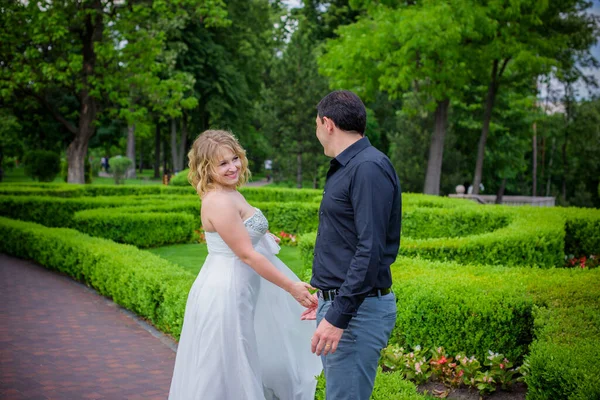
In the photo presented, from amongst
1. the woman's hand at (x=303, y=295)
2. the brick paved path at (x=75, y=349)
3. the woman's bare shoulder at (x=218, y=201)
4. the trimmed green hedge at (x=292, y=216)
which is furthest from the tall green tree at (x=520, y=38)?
the woman's hand at (x=303, y=295)

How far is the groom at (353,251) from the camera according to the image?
2662 millimetres

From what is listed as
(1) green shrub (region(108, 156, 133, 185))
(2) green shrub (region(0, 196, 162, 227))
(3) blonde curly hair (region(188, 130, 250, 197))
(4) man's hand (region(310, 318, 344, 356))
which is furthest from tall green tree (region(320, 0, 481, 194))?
(4) man's hand (region(310, 318, 344, 356))

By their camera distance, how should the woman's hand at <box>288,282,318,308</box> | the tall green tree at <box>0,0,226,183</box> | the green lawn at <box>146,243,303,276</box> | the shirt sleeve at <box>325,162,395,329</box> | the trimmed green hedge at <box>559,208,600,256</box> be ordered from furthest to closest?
1. the tall green tree at <box>0,0,226,183</box>
2. the green lawn at <box>146,243,303,276</box>
3. the trimmed green hedge at <box>559,208,600,256</box>
4. the woman's hand at <box>288,282,318,308</box>
5. the shirt sleeve at <box>325,162,395,329</box>

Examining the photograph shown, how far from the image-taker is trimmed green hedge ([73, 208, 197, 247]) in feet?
45.1

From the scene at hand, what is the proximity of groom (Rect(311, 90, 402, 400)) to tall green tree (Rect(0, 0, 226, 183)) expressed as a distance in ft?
74.6

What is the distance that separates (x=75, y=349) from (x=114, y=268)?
103 inches

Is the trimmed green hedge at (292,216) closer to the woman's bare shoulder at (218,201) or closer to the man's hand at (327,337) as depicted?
the woman's bare shoulder at (218,201)

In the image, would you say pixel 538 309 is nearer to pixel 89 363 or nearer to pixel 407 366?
pixel 407 366

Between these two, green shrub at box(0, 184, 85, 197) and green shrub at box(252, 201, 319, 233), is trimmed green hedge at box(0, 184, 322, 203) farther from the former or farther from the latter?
green shrub at box(252, 201, 319, 233)

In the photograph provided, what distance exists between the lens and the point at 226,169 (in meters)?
3.77

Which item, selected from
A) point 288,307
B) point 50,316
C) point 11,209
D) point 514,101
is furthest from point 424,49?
point 288,307

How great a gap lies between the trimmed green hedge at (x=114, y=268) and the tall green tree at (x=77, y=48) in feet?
39.5

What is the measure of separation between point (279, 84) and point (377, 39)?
32.5 ft

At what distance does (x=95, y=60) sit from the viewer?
26.2 metres
